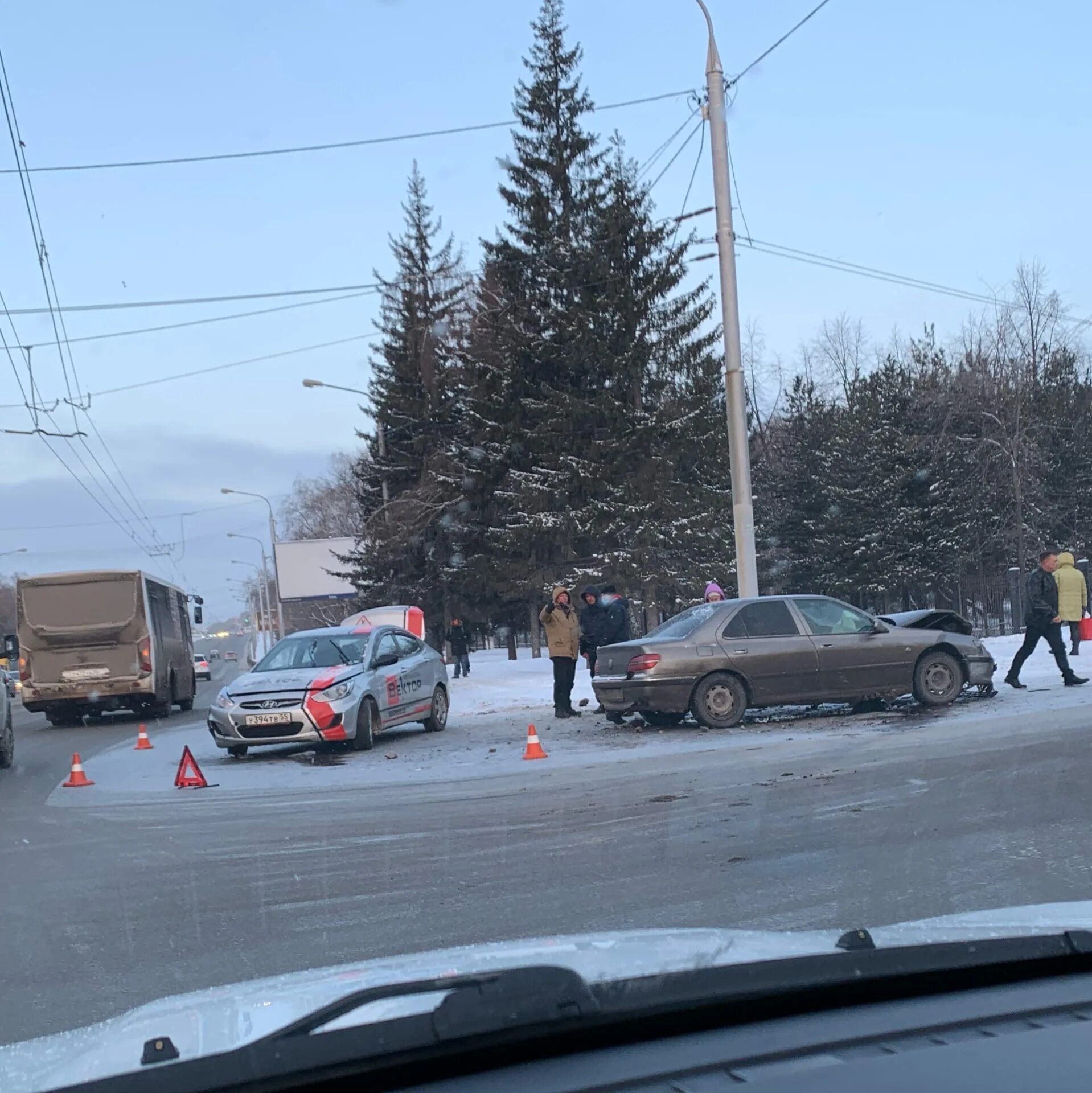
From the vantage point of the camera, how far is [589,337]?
3453 cm

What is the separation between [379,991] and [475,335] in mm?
36759

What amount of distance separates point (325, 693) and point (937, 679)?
7197 mm

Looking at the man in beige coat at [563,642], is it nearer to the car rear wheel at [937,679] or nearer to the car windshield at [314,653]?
the car windshield at [314,653]

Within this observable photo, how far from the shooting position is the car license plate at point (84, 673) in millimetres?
22984

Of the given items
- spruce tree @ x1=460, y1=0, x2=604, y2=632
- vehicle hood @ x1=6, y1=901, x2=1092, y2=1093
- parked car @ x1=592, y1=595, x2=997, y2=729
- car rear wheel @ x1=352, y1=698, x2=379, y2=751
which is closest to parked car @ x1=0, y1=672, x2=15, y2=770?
car rear wheel @ x1=352, y1=698, x2=379, y2=751

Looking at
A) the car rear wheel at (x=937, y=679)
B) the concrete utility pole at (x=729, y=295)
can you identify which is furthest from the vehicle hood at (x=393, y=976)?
the concrete utility pole at (x=729, y=295)

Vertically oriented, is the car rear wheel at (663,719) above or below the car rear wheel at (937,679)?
below

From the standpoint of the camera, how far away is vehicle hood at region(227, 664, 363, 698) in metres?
14.0

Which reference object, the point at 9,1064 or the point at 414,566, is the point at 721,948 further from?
the point at 414,566

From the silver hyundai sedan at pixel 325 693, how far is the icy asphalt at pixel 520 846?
1.28 feet

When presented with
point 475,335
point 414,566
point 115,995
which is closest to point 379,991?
point 115,995

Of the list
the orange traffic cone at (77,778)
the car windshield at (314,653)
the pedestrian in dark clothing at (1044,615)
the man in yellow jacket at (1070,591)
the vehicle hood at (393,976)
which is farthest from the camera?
the man in yellow jacket at (1070,591)

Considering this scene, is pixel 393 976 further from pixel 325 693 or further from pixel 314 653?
pixel 314 653

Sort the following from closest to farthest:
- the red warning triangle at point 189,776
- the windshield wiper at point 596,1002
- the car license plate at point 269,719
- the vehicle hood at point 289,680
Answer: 1. the windshield wiper at point 596,1002
2. the red warning triangle at point 189,776
3. the car license plate at point 269,719
4. the vehicle hood at point 289,680
